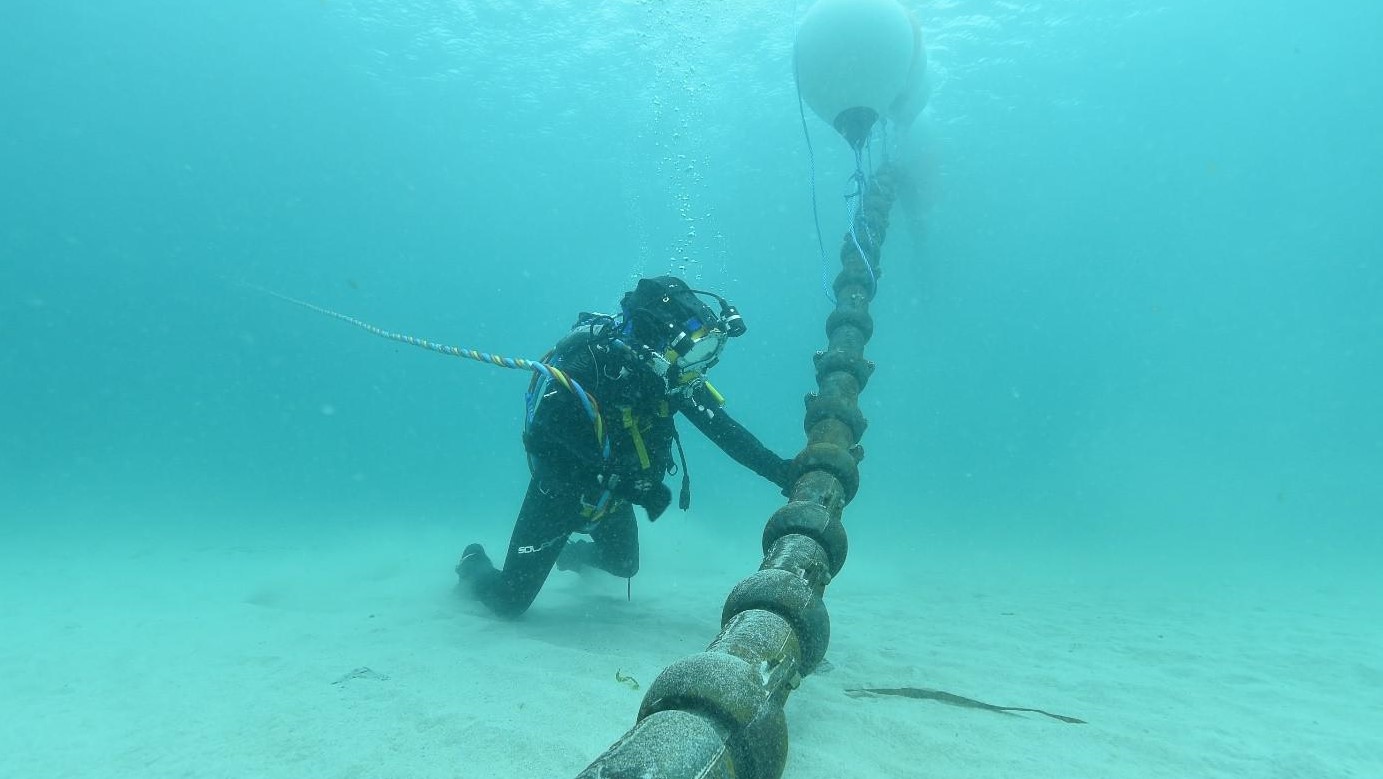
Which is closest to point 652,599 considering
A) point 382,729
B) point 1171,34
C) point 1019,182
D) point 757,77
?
point 382,729

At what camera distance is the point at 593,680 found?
355 centimetres

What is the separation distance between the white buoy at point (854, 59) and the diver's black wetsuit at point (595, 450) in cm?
523

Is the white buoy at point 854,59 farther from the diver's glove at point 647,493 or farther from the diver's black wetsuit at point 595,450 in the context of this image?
the diver's glove at point 647,493

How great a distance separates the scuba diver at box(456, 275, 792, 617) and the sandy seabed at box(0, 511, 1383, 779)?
1.08m

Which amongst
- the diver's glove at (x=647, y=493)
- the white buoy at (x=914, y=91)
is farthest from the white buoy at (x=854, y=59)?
the diver's glove at (x=647, y=493)

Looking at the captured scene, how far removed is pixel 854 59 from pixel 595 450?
6345 millimetres

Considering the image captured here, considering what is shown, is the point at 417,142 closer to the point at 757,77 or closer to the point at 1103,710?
the point at 757,77

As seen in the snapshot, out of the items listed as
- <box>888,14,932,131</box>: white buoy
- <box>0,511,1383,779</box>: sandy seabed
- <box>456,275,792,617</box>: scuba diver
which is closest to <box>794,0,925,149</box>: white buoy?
<box>888,14,932,131</box>: white buoy

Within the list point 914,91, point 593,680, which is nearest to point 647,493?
point 593,680

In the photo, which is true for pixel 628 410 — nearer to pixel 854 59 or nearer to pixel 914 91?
pixel 854 59

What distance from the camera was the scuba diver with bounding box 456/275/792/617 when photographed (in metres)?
4.45

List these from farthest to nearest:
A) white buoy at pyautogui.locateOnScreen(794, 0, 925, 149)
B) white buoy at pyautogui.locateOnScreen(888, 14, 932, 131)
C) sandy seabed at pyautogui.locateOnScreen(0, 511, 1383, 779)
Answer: white buoy at pyautogui.locateOnScreen(888, 14, 932, 131), white buoy at pyautogui.locateOnScreen(794, 0, 925, 149), sandy seabed at pyautogui.locateOnScreen(0, 511, 1383, 779)

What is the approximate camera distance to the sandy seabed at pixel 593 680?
106 inches

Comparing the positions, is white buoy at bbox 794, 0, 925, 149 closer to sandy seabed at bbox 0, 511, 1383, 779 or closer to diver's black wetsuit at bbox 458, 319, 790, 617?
diver's black wetsuit at bbox 458, 319, 790, 617
